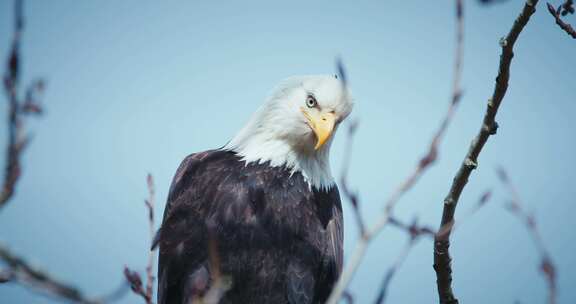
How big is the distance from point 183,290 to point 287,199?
39.8 inches

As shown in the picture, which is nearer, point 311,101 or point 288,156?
point 311,101

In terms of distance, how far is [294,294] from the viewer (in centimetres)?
362

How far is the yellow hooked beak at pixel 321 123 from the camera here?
3498 millimetres

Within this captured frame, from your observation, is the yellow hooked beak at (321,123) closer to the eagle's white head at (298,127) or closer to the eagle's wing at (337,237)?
the eagle's white head at (298,127)

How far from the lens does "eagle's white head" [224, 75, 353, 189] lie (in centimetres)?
368

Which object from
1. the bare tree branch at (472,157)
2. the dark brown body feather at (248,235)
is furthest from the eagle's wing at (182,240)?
the bare tree branch at (472,157)

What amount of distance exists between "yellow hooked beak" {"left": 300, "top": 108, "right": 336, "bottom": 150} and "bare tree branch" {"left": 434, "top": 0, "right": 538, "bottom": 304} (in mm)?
1237

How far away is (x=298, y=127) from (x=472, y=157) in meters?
1.85

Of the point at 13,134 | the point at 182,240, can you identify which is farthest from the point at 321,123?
the point at 13,134

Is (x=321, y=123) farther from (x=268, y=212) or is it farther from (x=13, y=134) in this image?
(x=13, y=134)

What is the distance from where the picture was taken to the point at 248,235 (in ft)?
11.7

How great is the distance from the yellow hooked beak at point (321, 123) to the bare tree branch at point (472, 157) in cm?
124

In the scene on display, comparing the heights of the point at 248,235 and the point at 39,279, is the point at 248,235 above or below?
below

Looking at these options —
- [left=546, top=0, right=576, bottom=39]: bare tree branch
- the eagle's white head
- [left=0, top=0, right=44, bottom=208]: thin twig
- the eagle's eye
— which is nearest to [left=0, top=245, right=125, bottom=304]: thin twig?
[left=0, top=0, right=44, bottom=208]: thin twig
